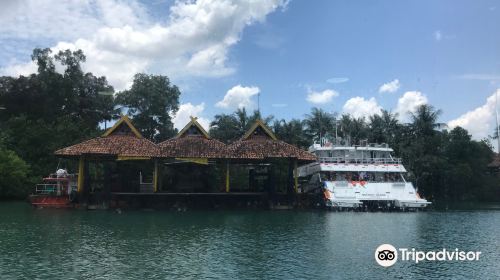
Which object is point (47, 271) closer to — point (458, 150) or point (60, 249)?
point (60, 249)

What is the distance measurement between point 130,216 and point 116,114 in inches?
1447

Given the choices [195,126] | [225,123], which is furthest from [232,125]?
[195,126]

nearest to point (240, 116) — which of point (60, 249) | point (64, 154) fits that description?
point (64, 154)

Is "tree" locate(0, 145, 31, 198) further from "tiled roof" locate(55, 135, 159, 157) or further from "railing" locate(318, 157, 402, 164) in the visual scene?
"railing" locate(318, 157, 402, 164)

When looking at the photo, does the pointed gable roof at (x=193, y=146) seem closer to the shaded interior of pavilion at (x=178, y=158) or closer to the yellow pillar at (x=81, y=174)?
the shaded interior of pavilion at (x=178, y=158)

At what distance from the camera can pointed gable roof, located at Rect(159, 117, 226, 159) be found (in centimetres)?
4016

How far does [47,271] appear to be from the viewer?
15.1 metres

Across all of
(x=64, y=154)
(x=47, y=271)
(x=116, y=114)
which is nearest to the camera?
(x=47, y=271)

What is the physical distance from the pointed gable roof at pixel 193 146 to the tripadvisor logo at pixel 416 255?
76.8ft

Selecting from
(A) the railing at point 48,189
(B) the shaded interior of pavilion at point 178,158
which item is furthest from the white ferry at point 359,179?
(A) the railing at point 48,189

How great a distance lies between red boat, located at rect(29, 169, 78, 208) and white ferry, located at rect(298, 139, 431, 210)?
71.3 ft

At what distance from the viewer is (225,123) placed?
62156 millimetres

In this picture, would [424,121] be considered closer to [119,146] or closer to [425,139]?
[425,139]

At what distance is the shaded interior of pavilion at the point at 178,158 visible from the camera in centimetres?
3941
